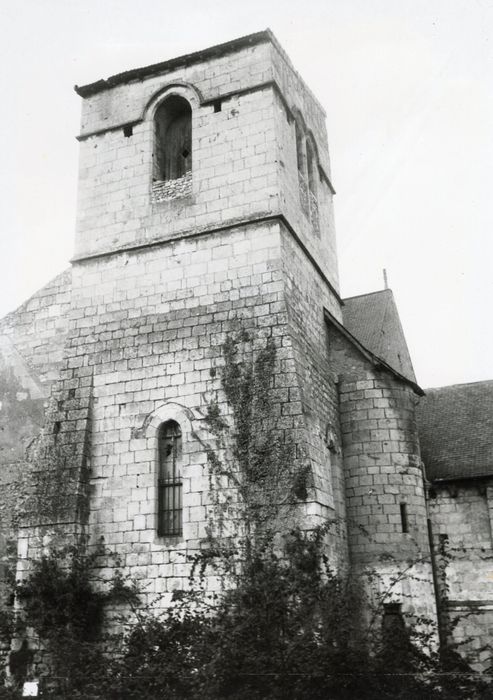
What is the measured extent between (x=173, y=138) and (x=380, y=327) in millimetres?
6512

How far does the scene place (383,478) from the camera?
13.6 metres

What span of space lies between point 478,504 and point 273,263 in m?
6.73

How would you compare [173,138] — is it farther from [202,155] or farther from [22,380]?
[22,380]

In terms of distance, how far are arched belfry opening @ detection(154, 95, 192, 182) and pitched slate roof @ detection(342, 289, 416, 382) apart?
5.83 m

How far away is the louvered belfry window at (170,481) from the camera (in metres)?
11.8

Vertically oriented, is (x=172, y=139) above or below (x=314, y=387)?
above

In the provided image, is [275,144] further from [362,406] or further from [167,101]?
[362,406]

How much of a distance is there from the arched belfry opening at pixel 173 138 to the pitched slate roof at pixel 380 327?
5.83 metres

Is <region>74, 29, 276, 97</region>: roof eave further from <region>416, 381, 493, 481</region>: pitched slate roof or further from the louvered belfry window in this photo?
<region>416, 381, 493, 481</region>: pitched slate roof

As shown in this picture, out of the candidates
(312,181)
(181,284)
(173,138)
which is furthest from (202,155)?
(312,181)

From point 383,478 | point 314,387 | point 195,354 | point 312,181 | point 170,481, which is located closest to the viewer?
point 170,481

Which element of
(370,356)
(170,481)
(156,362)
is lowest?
(170,481)

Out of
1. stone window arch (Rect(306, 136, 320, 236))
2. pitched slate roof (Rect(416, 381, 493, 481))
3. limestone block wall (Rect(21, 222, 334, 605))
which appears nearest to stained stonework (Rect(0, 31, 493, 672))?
limestone block wall (Rect(21, 222, 334, 605))

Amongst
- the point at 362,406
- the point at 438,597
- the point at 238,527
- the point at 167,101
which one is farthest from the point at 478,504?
the point at 167,101
